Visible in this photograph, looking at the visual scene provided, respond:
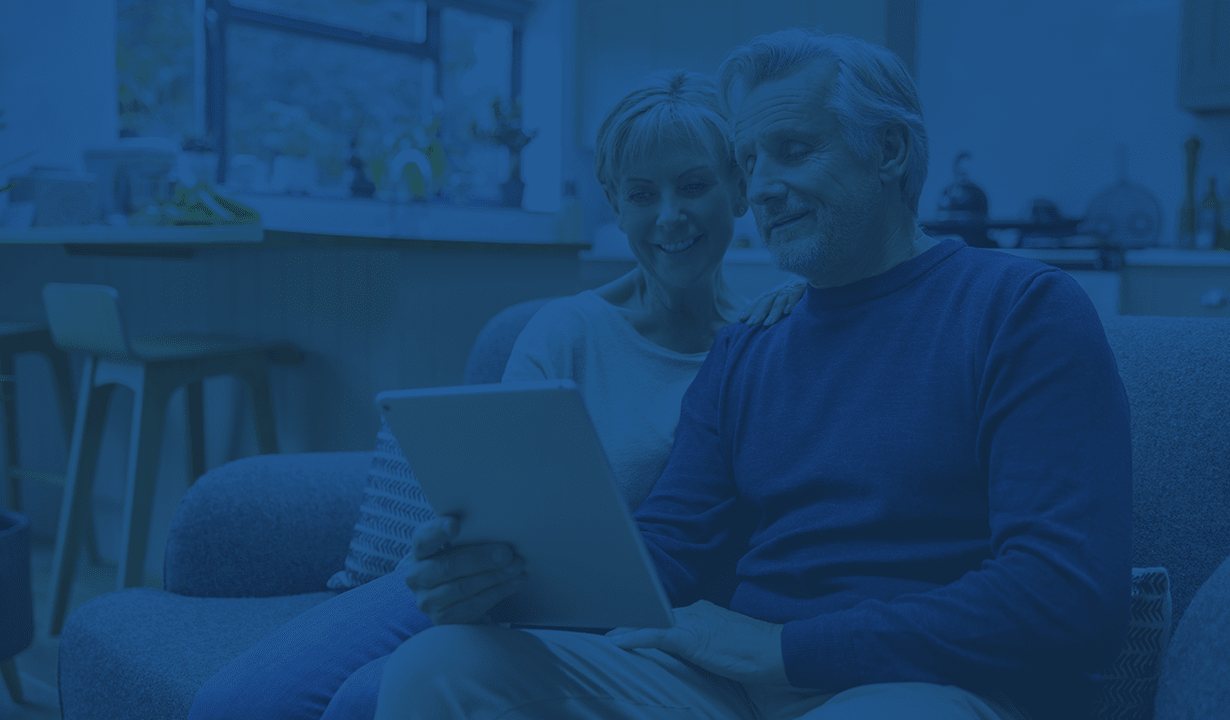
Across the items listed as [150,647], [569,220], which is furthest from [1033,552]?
[569,220]

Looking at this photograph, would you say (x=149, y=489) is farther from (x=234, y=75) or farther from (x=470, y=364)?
(x=234, y=75)

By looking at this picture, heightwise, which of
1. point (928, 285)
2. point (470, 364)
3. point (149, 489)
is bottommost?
point (149, 489)

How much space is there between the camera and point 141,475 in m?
2.31

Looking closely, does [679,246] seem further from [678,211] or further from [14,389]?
[14,389]

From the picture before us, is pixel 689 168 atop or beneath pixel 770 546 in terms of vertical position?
atop

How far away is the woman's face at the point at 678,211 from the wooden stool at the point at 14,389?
2.15 meters

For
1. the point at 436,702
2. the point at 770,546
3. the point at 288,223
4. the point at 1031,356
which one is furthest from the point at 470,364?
the point at 288,223

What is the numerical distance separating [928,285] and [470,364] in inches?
36.5

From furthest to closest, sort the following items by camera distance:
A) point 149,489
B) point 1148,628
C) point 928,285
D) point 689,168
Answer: point 149,489 < point 689,168 < point 928,285 < point 1148,628

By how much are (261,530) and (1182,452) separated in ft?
4.26

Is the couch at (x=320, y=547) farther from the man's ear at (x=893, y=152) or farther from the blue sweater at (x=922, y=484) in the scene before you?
the man's ear at (x=893, y=152)

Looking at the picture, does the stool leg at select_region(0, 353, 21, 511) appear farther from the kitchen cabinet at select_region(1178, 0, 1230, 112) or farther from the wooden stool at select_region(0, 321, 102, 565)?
the kitchen cabinet at select_region(1178, 0, 1230, 112)

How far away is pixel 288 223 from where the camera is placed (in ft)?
14.7

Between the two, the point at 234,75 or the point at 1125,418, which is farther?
the point at 234,75
